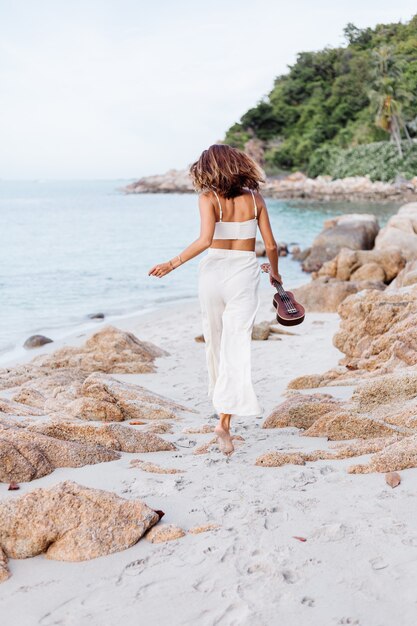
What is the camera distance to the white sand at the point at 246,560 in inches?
91.7

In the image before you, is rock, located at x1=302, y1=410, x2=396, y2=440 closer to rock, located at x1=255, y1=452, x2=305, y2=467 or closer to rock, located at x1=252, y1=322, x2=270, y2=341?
rock, located at x1=255, y1=452, x2=305, y2=467

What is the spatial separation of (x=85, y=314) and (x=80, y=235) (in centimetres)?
2528

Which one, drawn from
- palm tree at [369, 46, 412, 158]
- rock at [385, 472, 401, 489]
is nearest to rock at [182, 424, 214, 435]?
rock at [385, 472, 401, 489]

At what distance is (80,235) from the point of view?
1561 inches

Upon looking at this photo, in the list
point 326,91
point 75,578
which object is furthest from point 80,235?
point 326,91

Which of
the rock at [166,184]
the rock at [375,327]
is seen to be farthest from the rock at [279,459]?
the rock at [166,184]

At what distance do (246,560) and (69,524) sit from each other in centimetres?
75

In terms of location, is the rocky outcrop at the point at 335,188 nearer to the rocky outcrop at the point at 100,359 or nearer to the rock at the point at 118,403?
the rocky outcrop at the point at 100,359

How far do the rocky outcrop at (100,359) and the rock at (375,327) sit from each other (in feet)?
8.08

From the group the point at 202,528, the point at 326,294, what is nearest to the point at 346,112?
the point at 326,294

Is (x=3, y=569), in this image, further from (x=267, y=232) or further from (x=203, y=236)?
(x=267, y=232)

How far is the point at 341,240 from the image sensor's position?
71.4 ft

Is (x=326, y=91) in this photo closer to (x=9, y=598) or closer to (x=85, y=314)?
(x=85, y=314)

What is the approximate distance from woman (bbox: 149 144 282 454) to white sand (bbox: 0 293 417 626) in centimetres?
51
